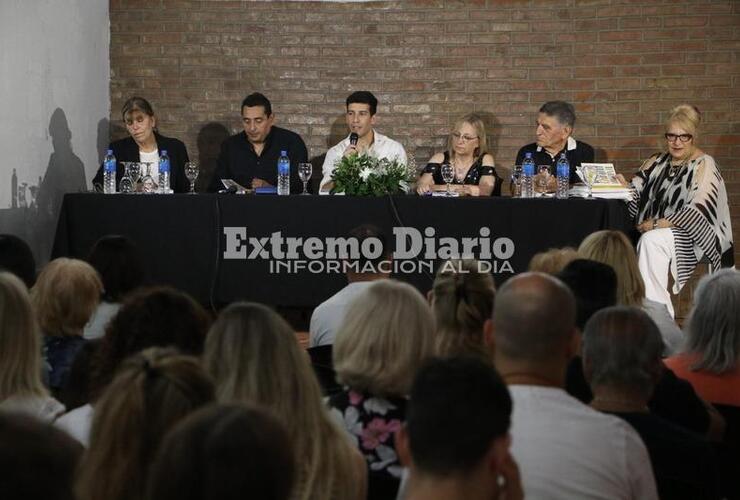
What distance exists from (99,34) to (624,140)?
3819 mm

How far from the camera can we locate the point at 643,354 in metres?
2.62

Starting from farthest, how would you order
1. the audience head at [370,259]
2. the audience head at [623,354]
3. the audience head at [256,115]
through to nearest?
the audience head at [256,115] → the audience head at [370,259] → the audience head at [623,354]

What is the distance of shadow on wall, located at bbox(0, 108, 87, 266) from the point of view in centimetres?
730

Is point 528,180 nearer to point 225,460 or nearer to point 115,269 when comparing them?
point 115,269

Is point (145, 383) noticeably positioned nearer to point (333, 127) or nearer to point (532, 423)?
point (532, 423)

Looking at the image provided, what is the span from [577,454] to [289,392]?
56 centimetres

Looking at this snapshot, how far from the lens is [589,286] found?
144 inches

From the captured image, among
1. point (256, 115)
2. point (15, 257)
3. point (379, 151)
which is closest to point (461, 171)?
point (379, 151)

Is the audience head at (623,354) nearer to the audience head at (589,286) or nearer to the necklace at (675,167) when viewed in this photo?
the audience head at (589,286)

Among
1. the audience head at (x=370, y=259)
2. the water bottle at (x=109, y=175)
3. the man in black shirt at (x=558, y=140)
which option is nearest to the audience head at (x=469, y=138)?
the man in black shirt at (x=558, y=140)

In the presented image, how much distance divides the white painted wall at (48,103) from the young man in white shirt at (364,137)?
1801 mm

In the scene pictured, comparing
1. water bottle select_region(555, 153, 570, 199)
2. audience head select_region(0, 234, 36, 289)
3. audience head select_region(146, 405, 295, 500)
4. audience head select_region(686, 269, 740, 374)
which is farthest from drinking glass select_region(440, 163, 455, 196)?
audience head select_region(146, 405, 295, 500)

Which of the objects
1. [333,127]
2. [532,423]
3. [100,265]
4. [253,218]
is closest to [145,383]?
[532,423]

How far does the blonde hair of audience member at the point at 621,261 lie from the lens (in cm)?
418
